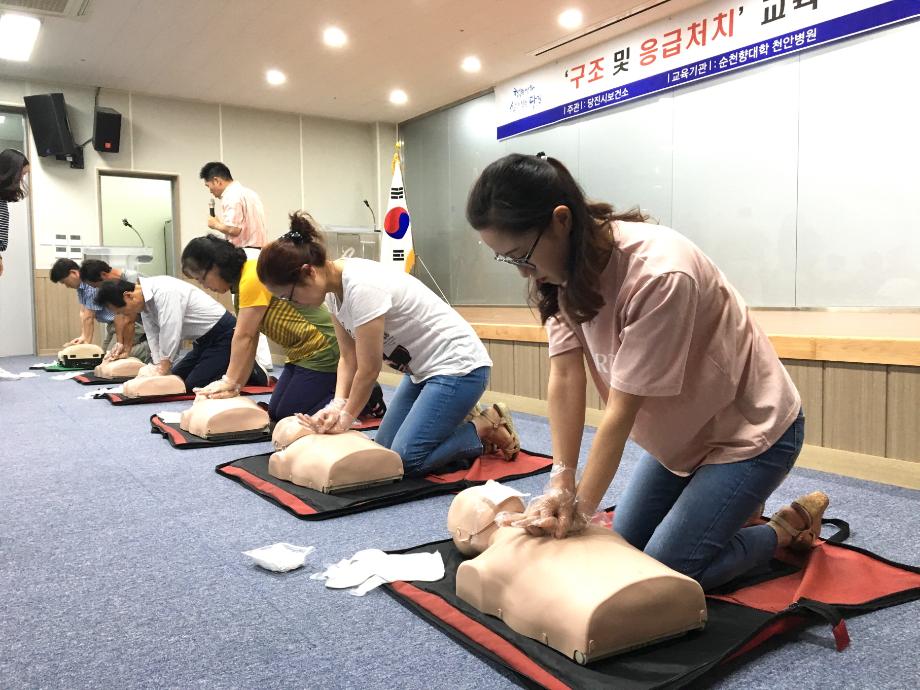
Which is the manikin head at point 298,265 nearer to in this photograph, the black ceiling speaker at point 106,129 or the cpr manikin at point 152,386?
the cpr manikin at point 152,386

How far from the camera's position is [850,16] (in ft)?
13.5

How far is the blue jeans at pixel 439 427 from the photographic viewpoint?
2.58m

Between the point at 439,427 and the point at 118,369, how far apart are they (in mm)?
3759

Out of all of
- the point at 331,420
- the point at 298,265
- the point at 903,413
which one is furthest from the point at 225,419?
the point at 903,413

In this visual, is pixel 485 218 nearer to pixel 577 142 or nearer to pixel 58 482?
pixel 58 482

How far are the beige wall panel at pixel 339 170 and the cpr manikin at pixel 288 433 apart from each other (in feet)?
20.2

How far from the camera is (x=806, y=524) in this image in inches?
69.3

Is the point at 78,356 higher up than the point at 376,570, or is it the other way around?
the point at 78,356

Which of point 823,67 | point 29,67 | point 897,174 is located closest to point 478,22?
point 823,67

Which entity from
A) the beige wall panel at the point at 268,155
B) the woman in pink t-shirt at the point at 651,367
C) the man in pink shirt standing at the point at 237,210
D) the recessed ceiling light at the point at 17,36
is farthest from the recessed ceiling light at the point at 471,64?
the woman in pink t-shirt at the point at 651,367

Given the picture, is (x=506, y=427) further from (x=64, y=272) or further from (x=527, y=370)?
(x=64, y=272)

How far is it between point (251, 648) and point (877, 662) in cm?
114

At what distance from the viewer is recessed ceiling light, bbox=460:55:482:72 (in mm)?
6353

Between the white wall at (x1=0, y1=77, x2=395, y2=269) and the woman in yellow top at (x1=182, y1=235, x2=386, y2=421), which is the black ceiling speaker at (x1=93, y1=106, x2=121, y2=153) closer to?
the white wall at (x1=0, y1=77, x2=395, y2=269)
